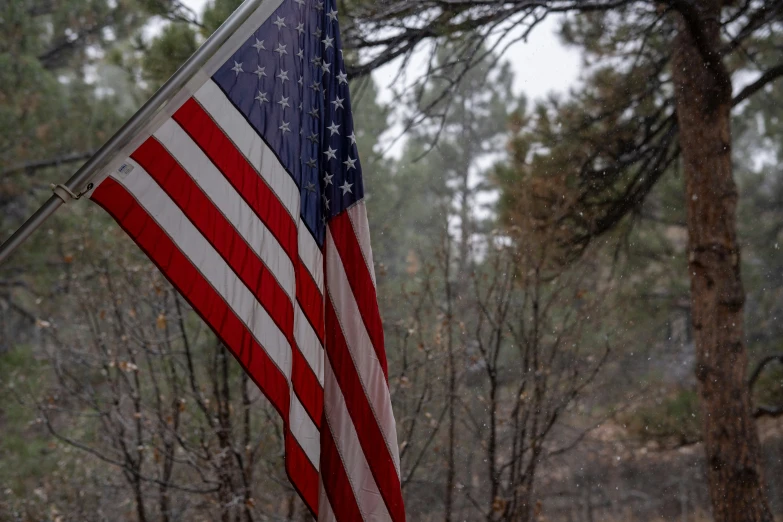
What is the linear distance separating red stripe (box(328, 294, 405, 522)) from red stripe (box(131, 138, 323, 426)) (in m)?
0.11

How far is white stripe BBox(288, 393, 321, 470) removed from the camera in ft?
8.00

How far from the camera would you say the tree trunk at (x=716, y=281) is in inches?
161

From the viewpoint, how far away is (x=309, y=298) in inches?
100.0

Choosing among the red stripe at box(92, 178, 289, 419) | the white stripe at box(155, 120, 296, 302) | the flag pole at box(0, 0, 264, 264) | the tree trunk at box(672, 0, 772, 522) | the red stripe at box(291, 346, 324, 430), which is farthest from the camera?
the tree trunk at box(672, 0, 772, 522)

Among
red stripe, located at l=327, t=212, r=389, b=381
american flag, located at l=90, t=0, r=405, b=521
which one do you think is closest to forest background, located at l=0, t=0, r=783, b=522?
american flag, located at l=90, t=0, r=405, b=521

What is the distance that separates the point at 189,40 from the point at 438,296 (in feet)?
10.1

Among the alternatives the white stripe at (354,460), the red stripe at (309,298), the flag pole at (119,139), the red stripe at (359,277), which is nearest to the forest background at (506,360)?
the red stripe at (359,277)

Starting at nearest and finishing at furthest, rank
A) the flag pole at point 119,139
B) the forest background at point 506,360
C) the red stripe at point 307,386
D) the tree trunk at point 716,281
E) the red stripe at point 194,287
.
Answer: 1. the flag pole at point 119,139
2. the red stripe at point 194,287
3. the red stripe at point 307,386
4. the tree trunk at point 716,281
5. the forest background at point 506,360

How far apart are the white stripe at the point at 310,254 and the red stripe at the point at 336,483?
0.55 meters

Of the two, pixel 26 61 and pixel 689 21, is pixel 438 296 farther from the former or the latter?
pixel 26 61

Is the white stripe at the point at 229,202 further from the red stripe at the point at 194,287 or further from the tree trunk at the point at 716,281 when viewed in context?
the tree trunk at the point at 716,281

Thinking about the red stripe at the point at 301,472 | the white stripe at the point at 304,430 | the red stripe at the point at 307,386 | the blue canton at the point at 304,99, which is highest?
the blue canton at the point at 304,99

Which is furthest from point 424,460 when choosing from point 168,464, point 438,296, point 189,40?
point 189,40

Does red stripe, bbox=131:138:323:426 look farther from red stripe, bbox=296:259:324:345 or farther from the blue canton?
the blue canton
